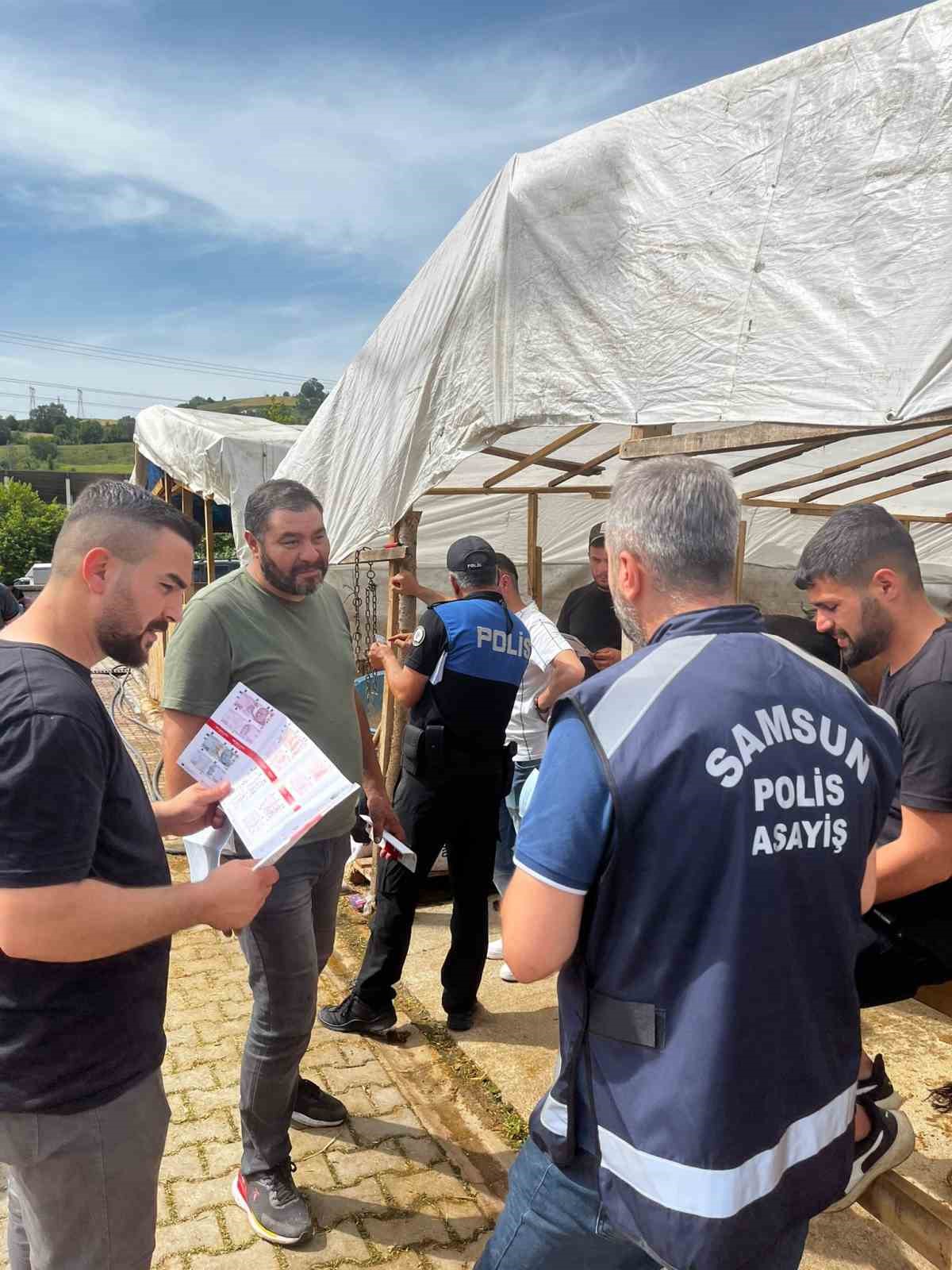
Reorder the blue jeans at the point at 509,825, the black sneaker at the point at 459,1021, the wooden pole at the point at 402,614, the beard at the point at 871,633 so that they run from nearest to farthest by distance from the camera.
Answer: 1. the beard at the point at 871,633
2. the black sneaker at the point at 459,1021
3. the blue jeans at the point at 509,825
4. the wooden pole at the point at 402,614

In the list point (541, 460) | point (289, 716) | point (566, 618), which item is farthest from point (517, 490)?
point (289, 716)

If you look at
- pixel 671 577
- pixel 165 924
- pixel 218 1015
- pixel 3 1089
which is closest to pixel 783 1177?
pixel 671 577

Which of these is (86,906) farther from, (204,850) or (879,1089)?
(879,1089)

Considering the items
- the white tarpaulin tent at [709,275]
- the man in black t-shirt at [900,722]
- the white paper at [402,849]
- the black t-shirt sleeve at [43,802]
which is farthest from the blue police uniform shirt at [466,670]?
the black t-shirt sleeve at [43,802]

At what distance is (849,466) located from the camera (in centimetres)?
485

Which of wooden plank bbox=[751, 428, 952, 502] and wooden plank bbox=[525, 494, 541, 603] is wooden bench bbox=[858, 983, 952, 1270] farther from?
wooden plank bbox=[525, 494, 541, 603]

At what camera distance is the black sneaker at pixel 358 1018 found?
369 centimetres

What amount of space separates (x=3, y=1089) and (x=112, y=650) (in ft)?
2.52

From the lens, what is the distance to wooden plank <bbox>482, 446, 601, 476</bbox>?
5.46 metres

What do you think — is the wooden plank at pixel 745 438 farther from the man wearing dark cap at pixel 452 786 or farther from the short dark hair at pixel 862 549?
Result: the man wearing dark cap at pixel 452 786

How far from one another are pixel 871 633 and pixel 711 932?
1.28m

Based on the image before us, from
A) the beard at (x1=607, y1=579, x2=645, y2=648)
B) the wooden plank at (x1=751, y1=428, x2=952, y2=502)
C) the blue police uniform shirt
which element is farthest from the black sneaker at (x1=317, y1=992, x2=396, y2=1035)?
the wooden plank at (x1=751, y1=428, x2=952, y2=502)

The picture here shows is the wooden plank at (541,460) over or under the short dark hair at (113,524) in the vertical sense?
over

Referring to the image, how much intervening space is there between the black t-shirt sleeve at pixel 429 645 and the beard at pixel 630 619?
2.17 m
